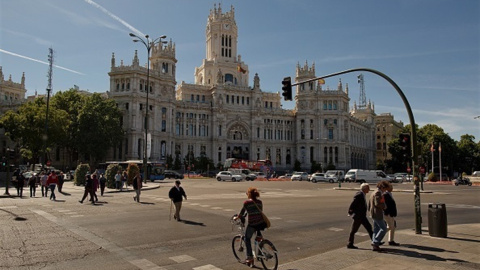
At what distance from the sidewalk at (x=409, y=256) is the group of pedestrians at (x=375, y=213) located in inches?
13.5

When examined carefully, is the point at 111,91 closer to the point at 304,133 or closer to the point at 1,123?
the point at 1,123

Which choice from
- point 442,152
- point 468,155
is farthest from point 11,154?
point 468,155

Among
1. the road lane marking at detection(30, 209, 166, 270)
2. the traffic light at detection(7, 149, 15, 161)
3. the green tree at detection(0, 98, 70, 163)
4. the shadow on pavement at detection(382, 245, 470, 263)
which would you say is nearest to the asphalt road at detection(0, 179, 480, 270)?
the road lane marking at detection(30, 209, 166, 270)

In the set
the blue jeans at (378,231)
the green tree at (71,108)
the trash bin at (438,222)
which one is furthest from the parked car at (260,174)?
the blue jeans at (378,231)

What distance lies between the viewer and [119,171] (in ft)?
116

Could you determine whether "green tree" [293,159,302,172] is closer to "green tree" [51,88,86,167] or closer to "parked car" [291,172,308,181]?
"parked car" [291,172,308,181]

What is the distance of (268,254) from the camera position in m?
8.38

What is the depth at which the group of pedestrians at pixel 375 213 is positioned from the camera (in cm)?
1060

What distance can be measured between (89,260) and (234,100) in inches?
3595

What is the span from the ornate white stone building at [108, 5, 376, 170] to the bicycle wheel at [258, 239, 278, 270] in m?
Answer: 77.4

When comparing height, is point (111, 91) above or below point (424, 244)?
above

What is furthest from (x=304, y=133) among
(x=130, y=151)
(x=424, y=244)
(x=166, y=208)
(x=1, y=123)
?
(x=424, y=244)

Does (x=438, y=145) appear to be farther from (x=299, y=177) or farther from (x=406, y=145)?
(x=406, y=145)

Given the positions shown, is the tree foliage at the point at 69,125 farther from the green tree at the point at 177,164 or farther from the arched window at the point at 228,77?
the arched window at the point at 228,77
